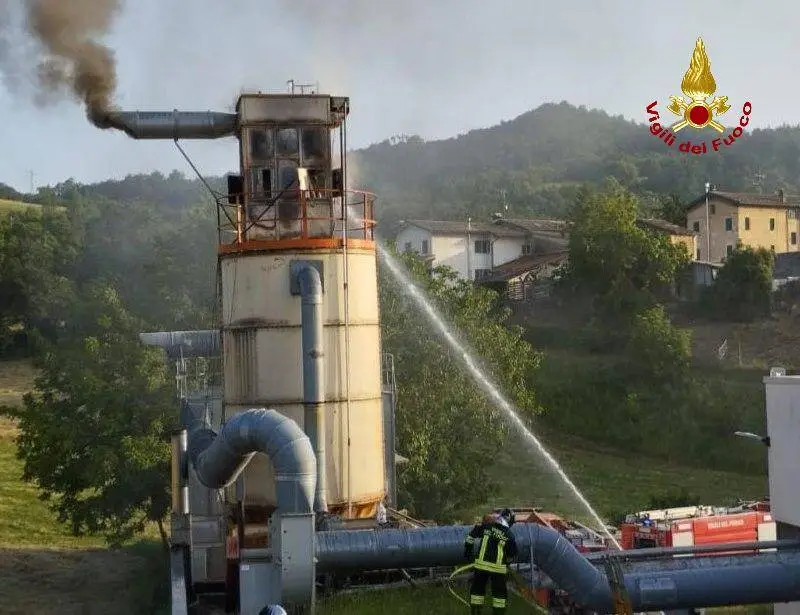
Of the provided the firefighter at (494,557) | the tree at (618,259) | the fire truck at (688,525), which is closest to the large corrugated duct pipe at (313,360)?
the firefighter at (494,557)

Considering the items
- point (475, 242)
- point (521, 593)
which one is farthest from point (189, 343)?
point (475, 242)

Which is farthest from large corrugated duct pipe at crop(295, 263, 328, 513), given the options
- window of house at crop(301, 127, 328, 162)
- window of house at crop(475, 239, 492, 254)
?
window of house at crop(475, 239, 492, 254)

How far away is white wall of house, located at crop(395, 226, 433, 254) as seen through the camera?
80.1m

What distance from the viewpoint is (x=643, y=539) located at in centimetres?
3164

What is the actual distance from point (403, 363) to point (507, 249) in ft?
146

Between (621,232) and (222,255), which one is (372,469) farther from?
(621,232)

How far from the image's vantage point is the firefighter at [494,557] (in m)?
15.1

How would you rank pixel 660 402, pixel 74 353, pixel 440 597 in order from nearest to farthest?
pixel 440 597, pixel 74 353, pixel 660 402

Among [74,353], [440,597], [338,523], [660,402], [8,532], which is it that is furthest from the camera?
[660,402]

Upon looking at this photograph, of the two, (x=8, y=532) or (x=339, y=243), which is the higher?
(x=339, y=243)

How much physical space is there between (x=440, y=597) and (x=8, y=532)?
3077 centimetres

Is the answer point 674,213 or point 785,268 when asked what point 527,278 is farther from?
point 674,213

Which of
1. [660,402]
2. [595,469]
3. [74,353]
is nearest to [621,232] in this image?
[660,402]

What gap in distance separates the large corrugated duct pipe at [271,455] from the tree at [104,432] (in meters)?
13.3
